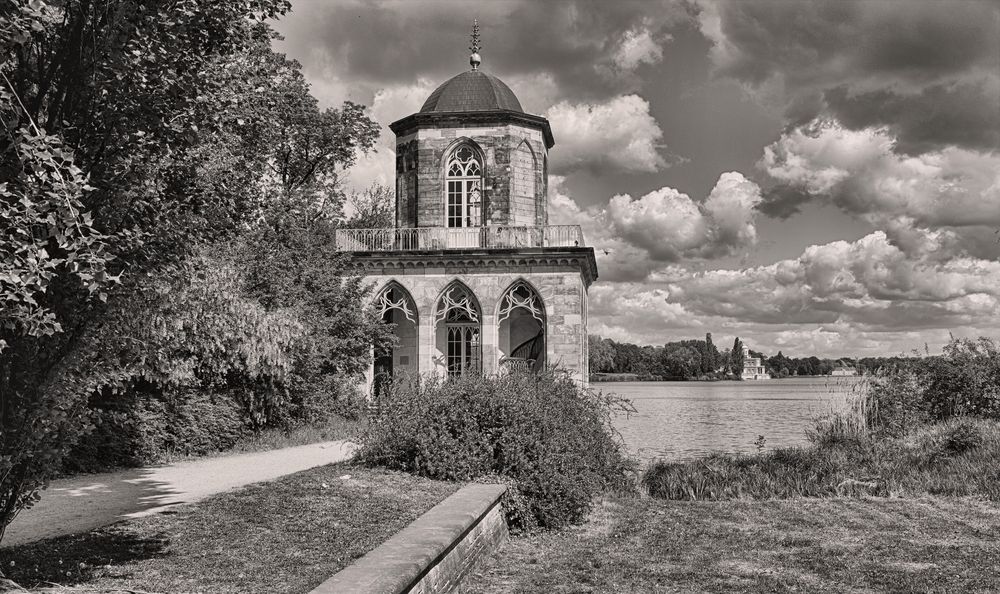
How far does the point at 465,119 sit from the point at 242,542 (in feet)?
76.7

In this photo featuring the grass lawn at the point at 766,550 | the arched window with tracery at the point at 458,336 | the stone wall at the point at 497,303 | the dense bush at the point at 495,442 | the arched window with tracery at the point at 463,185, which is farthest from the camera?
the arched window with tracery at the point at 463,185

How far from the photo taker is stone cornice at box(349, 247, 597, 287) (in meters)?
25.8

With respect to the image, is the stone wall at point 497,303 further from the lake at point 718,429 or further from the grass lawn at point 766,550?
the grass lawn at point 766,550

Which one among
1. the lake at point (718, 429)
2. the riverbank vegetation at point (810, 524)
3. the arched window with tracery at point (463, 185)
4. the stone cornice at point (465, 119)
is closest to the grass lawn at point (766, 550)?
the riverbank vegetation at point (810, 524)

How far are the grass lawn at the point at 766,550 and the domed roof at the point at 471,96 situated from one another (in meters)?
19.9

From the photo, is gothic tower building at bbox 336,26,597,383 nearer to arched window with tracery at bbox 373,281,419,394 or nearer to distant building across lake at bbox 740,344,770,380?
arched window with tracery at bbox 373,281,419,394

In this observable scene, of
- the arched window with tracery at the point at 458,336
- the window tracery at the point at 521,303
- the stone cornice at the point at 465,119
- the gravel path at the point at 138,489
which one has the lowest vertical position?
the gravel path at the point at 138,489

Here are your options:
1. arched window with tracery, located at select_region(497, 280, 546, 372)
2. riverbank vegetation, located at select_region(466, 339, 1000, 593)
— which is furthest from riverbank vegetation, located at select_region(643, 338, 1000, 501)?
arched window with tracery, located at select_region(497, 280, 546, 372)

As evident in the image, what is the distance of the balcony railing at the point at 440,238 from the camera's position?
27375 millimetres

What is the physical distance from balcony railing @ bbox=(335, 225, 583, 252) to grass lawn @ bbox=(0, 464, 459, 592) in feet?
59.8

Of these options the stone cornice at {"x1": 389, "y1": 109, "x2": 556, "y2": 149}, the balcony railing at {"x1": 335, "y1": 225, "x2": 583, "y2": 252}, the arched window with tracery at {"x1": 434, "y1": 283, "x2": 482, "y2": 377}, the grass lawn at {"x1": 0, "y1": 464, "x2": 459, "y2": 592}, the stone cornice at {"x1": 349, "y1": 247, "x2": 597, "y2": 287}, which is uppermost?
the stone cornice at {"x1": 389, "y1": 109, "x2": 556, "y2": 149}

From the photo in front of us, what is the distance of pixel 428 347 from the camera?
27.1 meters

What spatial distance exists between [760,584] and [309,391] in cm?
1436

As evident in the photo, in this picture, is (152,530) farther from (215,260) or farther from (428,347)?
(428,347)
